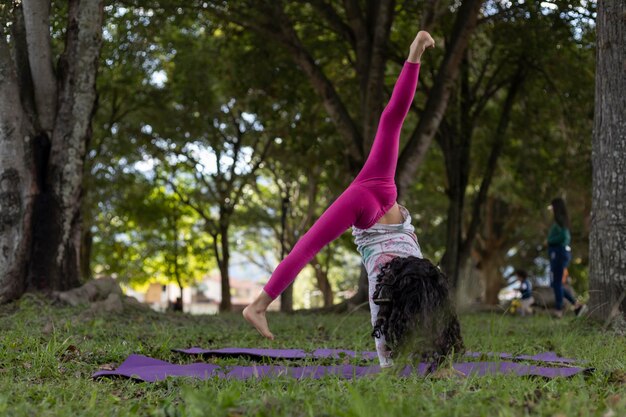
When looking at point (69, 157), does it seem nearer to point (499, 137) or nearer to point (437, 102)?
point (437, 102)

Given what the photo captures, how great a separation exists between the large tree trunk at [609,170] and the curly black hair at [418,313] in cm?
458

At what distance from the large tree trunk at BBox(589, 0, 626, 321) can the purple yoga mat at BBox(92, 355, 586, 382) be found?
406 cm

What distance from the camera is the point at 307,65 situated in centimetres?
1566

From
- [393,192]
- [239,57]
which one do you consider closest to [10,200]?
[393,192]

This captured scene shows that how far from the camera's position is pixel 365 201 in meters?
5.44

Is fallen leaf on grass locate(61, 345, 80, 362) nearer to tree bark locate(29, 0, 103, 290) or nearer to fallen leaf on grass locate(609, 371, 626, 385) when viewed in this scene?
fallen leaf on grass locate(609, 371, 626, 385)

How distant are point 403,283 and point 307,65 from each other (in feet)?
37.4

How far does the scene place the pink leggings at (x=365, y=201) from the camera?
5336mm

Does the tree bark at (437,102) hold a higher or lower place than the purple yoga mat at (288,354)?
higher

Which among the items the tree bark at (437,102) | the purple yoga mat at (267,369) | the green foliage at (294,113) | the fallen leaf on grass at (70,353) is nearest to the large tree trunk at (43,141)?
the green foliage at (294,113)

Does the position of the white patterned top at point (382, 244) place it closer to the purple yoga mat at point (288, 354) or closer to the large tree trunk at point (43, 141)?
the purple yoga mat at point (288, 354)

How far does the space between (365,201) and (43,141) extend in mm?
7057

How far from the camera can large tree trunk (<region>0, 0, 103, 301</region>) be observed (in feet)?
34.8

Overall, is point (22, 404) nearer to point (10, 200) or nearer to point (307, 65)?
point (10, 200)
